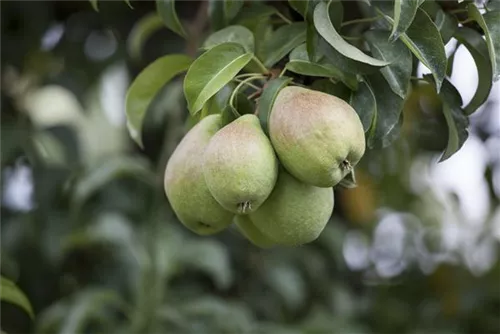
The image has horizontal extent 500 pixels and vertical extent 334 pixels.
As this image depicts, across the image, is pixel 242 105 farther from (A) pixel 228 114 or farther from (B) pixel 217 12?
A: (B) pixel 217 12

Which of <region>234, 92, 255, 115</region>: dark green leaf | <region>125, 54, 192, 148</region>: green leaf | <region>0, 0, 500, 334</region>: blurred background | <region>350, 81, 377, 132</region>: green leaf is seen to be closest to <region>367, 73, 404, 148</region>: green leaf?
<region>350, 81, 377, 132</region>: green leaf

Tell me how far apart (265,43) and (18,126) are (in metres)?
1.02

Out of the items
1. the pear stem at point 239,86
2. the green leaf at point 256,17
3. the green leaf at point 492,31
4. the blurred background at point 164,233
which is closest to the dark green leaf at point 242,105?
the pear stem at point 239,86

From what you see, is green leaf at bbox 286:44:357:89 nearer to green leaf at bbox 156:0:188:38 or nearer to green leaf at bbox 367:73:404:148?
green leaf at bbox 367:73:404:148

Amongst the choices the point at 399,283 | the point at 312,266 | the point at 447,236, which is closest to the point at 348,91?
the point at 312,266

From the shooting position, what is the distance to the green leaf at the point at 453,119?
0.79 meters

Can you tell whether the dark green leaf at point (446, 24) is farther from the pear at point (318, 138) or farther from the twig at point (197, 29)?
the twig at point (197, 29)

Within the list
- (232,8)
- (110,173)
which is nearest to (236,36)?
(232,8)

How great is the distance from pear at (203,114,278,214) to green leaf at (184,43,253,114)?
4cm

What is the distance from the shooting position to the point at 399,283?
80.0 inches

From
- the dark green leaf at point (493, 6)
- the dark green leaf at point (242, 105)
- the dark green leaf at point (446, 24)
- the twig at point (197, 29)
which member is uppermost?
the dark green leaf at point (493, 6)

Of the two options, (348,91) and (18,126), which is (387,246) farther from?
(348,91)

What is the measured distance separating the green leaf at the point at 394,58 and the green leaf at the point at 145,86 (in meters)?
0.21

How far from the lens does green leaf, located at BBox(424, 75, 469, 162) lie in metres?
0.79
